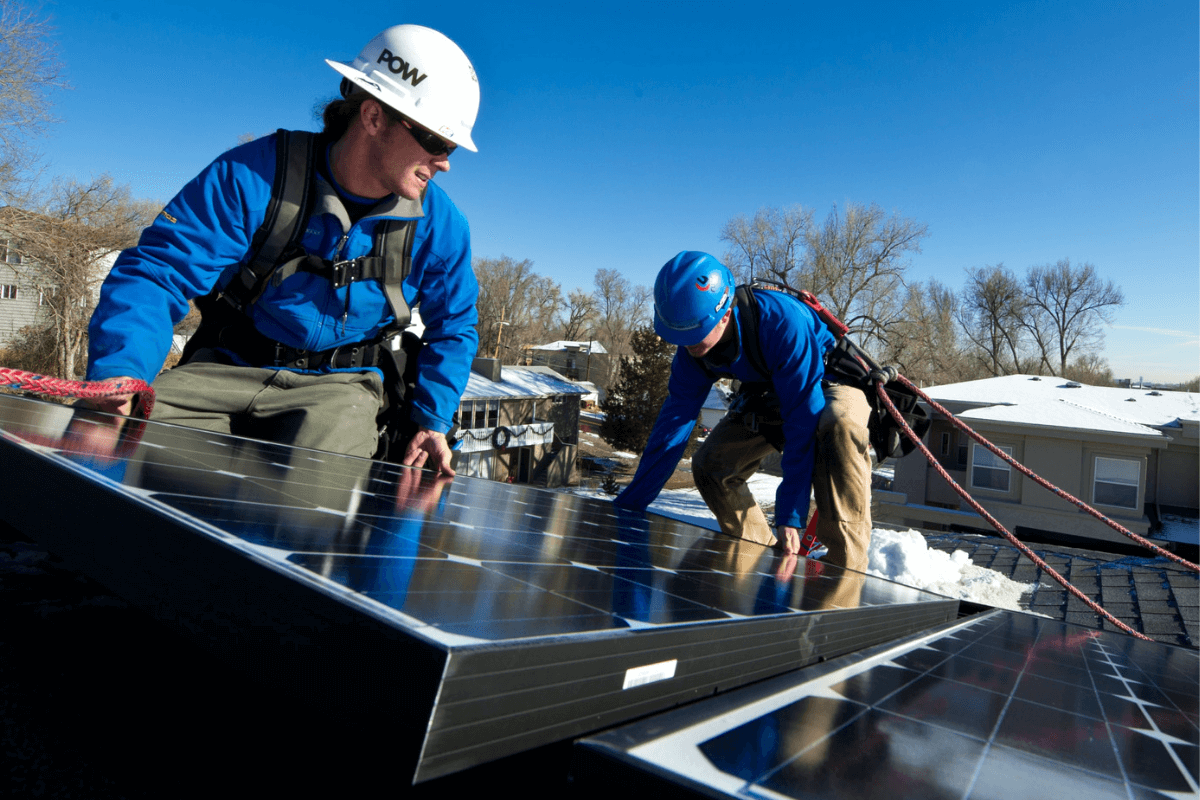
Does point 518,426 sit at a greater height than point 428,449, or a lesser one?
greater

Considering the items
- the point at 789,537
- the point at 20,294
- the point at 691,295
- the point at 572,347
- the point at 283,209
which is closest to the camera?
the point at 283,209

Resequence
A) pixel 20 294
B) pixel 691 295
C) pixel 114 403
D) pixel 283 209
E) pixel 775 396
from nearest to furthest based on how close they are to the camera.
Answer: pixel 114 403 → pixel 283 209 → pixel 691 295 → pixel 775 396 → pixel 20 294

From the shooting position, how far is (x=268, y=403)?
11.8 ft

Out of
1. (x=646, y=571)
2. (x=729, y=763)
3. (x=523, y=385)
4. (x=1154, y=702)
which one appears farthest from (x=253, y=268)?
(x=523, y=385)

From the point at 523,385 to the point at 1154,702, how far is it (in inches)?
1397

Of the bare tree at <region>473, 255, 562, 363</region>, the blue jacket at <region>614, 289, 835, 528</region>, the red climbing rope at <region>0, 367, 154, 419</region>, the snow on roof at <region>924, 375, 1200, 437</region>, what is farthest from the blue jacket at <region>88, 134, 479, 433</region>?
the bare tree at <region>473, 255, 562, 363</region>

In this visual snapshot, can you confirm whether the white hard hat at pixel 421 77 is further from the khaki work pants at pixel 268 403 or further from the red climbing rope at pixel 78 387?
the red climbing rope at pixel 78 387

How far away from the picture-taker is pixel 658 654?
39.8 inches

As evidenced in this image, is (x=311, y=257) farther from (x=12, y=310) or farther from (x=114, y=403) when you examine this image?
(x=12, y=310)

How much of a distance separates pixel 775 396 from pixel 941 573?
5676 mm

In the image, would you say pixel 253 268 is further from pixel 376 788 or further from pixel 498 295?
pixel 498 295

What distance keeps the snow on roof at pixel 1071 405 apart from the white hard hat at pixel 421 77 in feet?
83.1

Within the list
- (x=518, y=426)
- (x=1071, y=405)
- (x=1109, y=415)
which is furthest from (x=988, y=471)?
(x=518, y=426)

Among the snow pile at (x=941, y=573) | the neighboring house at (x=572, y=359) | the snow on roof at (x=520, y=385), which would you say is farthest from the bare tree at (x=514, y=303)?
the snow pile at (x=941, y=573)
